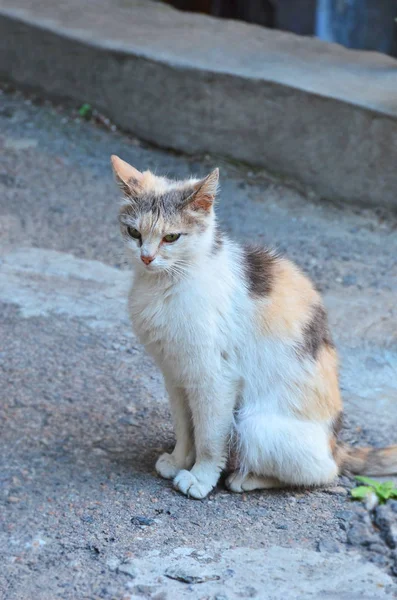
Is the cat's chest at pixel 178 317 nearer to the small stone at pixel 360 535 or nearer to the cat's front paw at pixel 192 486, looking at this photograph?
the cat's front paw at pixel 192 486

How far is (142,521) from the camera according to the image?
3.24m

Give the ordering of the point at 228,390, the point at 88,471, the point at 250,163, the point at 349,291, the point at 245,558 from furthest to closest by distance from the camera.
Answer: the point at 250,163, the point at 349,291, the point at 88,471, the point at 228,390, the point at 245,558

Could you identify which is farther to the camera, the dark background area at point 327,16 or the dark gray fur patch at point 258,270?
the dark background area at point 327,16

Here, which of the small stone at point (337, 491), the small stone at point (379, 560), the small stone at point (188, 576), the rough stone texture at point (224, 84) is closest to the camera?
the small stone at point (188, 576)

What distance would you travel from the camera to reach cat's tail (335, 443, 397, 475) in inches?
137

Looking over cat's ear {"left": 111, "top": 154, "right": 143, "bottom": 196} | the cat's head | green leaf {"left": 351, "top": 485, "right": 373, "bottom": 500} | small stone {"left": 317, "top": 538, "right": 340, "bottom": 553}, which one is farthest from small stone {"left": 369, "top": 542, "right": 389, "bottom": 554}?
cat's ear {"left": 111, "top": 154, "right": 143, "bottom": 196}

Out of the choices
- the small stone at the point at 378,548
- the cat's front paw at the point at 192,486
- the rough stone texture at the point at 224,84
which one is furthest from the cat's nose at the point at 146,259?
the rough stone texture at the point at 224,84

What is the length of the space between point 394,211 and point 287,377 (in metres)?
3.03

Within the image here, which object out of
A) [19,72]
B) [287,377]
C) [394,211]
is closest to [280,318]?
[287,377]

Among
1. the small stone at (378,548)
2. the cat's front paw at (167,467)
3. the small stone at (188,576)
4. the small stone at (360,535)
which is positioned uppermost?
the small stone at (378,548)

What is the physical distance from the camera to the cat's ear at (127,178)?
3252mm

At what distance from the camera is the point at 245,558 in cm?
299

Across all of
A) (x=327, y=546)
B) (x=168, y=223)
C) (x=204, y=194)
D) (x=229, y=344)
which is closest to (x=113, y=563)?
(x=327, y=546)

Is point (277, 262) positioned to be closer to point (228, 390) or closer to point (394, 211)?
point (228, 390)
